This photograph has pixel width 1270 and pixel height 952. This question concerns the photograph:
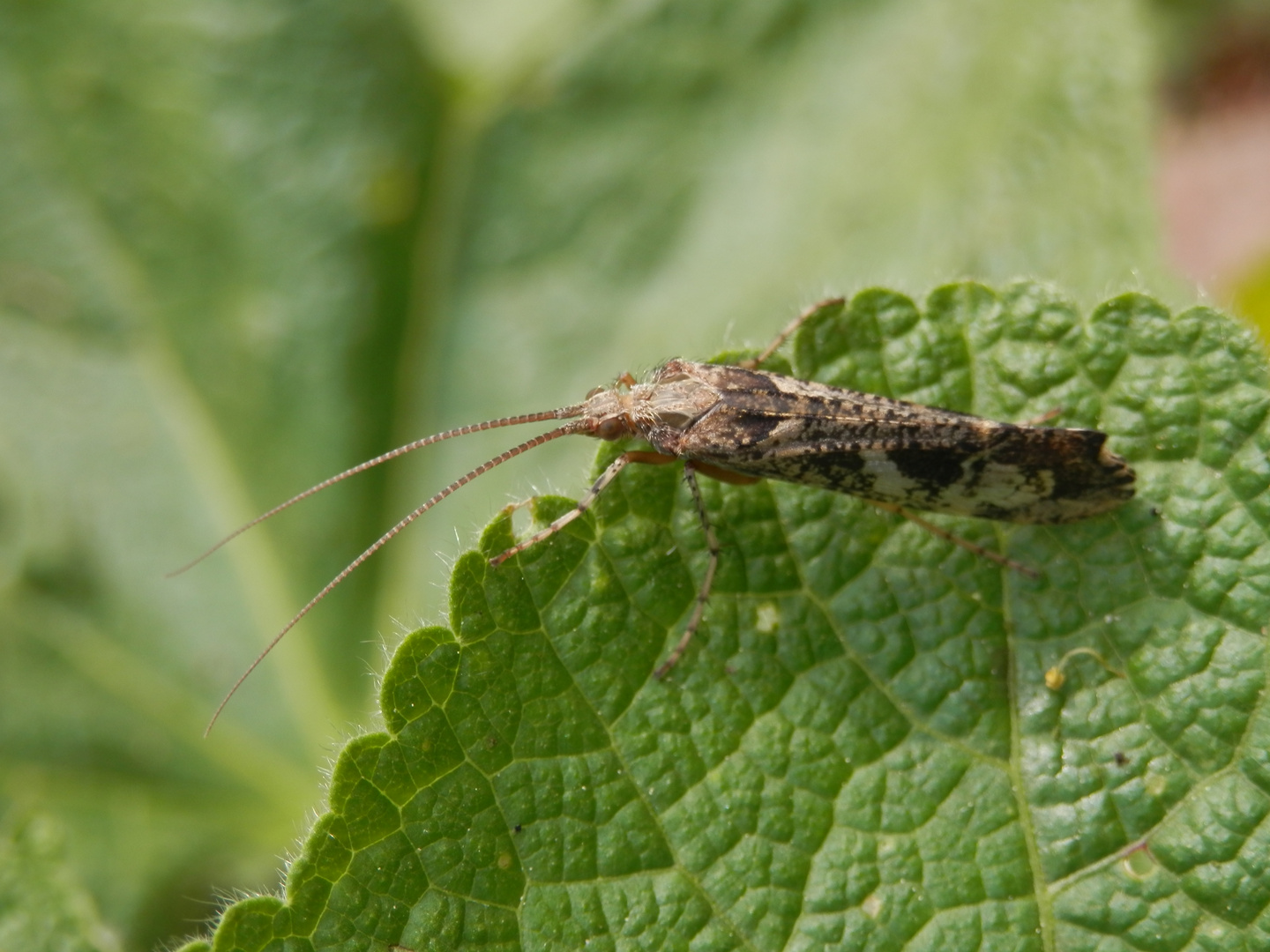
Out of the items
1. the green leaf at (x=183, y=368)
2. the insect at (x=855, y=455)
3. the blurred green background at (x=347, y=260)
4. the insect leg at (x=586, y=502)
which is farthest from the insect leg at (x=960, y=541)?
the green leaf at (x=183, y=368)

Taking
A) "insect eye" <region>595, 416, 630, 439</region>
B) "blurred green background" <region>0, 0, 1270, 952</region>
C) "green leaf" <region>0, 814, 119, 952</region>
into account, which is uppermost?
"blurred green background" <region>0, 0, 1270, 952</region>

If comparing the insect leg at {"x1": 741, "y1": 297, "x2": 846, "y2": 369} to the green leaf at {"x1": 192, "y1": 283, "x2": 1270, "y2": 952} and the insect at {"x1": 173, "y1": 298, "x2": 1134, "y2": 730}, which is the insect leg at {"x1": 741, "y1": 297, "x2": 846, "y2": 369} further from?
the green leaf at {"x1": 192, "y1": 283, "x2": 1270, "y2": 952}

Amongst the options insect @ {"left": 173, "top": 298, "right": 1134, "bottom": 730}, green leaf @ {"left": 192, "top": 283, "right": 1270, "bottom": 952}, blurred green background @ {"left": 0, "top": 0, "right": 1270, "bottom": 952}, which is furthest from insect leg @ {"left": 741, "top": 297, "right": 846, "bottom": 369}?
blurred green background @ {"left": 0, "top": 0, "right": 1270, "bottom": 952}

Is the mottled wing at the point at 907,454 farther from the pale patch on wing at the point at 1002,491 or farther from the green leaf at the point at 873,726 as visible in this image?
the green leaf at the point at 873,726

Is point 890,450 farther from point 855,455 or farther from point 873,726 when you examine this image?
point 873,726

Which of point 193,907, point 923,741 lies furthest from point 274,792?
point 923,741

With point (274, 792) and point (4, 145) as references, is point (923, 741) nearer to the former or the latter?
point (274, 792)

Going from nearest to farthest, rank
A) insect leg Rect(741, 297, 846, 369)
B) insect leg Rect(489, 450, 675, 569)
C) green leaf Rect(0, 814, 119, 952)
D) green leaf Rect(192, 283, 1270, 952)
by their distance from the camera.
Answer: green leaf Rect(192, 283, 1270, 952) → insect leg Rect(489, 450, 675, 569) → insect leg Rect(741, 297, 846, 369) → green leaf Rect(0, 814, 119, 952)
